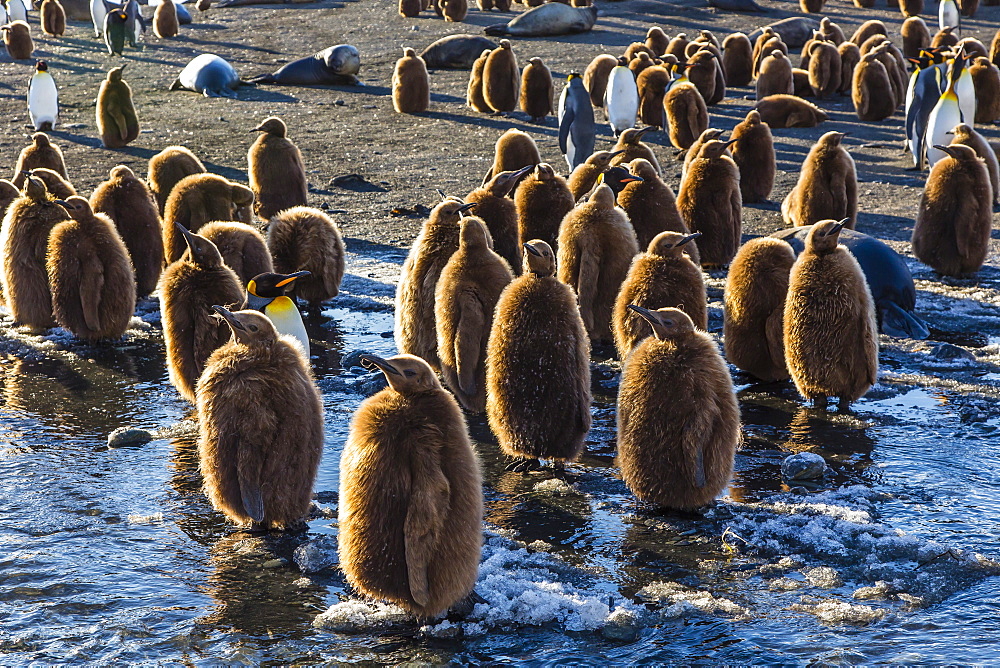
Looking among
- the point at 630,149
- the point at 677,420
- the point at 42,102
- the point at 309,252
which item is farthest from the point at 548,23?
the point at 677,420

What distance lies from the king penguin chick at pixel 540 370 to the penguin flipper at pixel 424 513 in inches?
52.5

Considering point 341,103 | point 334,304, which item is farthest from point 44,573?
point 341,103

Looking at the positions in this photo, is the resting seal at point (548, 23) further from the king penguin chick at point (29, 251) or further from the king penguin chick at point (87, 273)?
the king penguin chick at point (87, 273)

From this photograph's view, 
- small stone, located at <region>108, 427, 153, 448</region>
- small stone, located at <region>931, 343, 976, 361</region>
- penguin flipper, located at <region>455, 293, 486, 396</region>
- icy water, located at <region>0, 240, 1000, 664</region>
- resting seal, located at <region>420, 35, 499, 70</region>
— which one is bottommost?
icy water, located at <region>0, 240, 1000, 664</region>

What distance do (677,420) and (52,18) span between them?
79.8 ft

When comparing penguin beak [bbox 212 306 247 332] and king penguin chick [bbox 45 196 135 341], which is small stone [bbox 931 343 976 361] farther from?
king penguin chick [bbox 45 196 135 341]

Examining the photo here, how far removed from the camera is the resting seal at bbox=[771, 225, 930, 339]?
267 inches

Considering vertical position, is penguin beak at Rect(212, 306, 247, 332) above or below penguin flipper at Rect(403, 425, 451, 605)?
above

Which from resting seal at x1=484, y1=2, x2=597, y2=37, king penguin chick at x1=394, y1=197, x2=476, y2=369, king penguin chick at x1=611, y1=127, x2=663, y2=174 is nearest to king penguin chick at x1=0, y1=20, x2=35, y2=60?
Answer: resting seal at x1=484, y1=2, x2=597, y2=37

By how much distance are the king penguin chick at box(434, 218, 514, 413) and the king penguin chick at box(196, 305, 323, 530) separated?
1.27m

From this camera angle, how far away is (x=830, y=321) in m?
5.39

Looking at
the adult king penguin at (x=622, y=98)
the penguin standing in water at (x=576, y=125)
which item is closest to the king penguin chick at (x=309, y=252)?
the penguin standing in water at (x=576, y=125)

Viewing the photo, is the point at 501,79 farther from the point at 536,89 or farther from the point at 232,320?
the point at 232,320

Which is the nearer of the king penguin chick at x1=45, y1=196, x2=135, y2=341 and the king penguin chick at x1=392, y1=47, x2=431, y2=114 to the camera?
the king penguin chick at x1=45, y1=196, x2=135, y2=341
